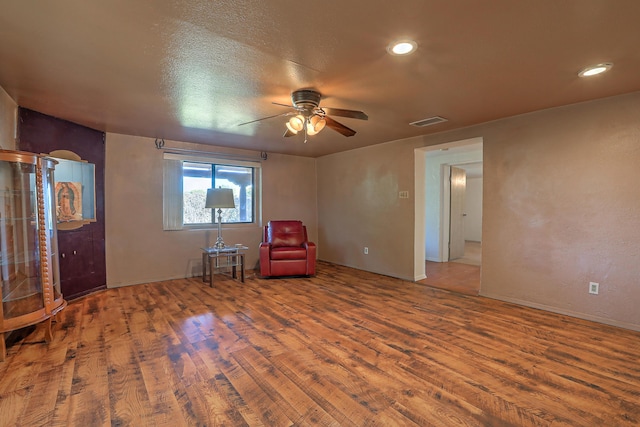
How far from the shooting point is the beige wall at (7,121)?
276 cm

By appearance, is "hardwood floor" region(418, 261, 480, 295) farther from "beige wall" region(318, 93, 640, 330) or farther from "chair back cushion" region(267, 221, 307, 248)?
"chair back cushion" region(267, 221, 307, 248)

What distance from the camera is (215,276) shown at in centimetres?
507

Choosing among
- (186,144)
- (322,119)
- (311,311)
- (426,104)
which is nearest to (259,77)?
(322,119)

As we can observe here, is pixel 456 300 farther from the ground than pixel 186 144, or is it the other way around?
pixel 186 144

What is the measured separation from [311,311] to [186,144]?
343cm

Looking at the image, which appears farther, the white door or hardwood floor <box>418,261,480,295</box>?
the white door

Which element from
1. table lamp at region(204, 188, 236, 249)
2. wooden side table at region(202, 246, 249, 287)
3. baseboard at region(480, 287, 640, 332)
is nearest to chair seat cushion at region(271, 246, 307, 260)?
wooden side table at region(202, 246, 249, 287)

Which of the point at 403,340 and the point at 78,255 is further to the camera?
the point at 78,255

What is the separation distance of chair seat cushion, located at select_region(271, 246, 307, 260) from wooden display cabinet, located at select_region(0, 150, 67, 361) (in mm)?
2722

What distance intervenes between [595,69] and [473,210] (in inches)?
316

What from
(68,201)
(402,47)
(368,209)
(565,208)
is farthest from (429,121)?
(68,201)

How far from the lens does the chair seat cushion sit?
492 centimetres

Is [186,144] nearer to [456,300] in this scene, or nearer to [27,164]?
[27,164]

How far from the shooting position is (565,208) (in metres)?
3.28
